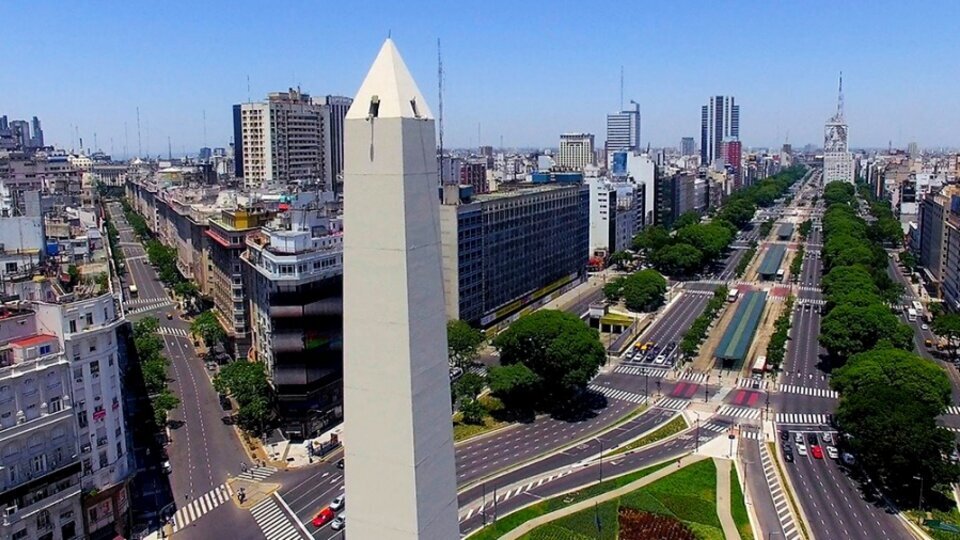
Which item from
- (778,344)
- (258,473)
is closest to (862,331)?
(778,344)

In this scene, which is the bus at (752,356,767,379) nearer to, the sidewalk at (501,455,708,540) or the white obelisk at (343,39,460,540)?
the sidewalk at (501,455,708,540)

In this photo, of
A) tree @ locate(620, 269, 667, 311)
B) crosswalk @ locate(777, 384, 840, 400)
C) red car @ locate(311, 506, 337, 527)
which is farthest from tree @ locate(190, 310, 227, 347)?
crosswalk @ locate(777, 384, 840, 400)

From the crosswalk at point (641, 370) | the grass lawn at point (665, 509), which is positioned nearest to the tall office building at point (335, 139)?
the crosswalk at point (641, 370)

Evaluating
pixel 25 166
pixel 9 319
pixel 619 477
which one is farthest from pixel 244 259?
pixel 25 166

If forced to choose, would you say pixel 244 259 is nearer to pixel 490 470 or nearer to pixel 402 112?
→ pixel 490 470

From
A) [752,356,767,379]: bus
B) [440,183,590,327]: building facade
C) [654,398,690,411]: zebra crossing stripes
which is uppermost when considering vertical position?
[440,183,590,327]: building facade

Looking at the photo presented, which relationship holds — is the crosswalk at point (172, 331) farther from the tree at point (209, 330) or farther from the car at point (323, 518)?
the car at point (323, 518)
